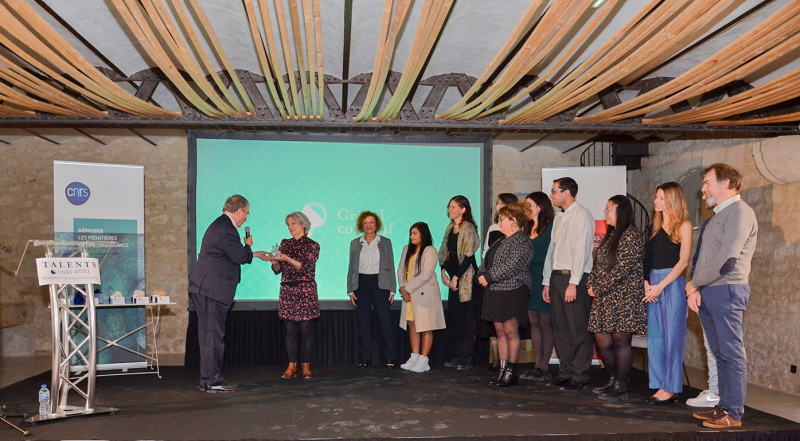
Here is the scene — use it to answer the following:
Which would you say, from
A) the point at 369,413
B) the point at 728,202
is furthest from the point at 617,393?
the point at 369,413

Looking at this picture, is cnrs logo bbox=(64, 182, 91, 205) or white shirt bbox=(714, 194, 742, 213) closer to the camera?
white shirt bbox=(714, 194, 742, 213)

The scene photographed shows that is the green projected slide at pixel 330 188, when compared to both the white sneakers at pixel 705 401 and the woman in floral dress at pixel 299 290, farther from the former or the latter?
the white sneakers at pixel 705 401

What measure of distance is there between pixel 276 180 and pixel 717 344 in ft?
15.9

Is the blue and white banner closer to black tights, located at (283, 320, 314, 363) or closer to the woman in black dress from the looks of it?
black tights, located at (283, 320, 314, 363)

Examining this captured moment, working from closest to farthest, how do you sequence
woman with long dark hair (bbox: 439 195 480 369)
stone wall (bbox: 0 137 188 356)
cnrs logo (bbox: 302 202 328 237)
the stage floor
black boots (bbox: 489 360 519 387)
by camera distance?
the stage floor
black boots (bbox: 489 360 519 387)
woman with long dark hair (bbox: 439 195 480 369)
cnrs logo (bbox: 302 202 328 237)
stone wall (bbox: 0 137 188 356)

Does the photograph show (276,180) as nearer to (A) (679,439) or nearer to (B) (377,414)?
(B) (377,414)

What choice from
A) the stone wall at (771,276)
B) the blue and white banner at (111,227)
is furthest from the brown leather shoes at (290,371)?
the stone wall at (771,276)

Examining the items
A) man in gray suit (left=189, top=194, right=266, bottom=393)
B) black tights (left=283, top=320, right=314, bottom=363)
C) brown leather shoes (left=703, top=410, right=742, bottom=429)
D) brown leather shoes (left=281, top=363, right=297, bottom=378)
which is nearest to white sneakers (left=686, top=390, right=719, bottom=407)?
brown leather shoes (left=703, top=410, right=742, bottom=429)

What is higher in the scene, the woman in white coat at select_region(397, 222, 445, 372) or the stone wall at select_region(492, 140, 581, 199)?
the stone wall at select_region(492, 140, 581, 199)

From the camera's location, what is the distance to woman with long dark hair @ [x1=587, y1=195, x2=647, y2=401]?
14.4 feet

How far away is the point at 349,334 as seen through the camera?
22.0 feet

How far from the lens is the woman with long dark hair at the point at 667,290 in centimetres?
428

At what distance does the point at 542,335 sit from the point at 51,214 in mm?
6181

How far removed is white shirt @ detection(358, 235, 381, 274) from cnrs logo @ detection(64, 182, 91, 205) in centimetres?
267
